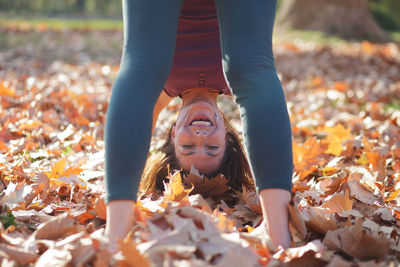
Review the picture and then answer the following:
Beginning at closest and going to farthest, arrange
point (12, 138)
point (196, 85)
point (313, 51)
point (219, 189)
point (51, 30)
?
point (219, 189) < point (196, 85) < point (12, 138) < point (313, 51) < point (51, 30)

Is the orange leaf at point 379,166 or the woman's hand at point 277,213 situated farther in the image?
the orange leaf at point 379,166

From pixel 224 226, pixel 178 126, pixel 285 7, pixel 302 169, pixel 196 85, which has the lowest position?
pixel 302 169

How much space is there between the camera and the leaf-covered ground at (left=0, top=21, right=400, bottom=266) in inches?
46.8

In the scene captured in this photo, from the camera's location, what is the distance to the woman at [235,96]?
123cm

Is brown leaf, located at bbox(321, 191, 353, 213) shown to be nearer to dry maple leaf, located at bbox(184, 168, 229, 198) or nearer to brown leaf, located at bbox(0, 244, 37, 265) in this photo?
dry maple leaf, located at bbox(184, 168, 229, 198)

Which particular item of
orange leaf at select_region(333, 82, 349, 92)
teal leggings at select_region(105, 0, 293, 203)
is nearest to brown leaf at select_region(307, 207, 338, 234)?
teal leggings at select_region(105, 0, 293, 203)

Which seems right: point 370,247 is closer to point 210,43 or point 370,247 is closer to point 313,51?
point 210,43

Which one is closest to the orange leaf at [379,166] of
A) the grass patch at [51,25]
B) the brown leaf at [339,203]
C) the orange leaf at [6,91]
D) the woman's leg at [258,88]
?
the brown leaf at [339,203]

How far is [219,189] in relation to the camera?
1.90 meters

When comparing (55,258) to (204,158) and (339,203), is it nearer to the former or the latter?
(204,158)

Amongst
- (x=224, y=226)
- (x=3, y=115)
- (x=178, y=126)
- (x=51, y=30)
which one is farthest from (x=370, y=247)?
(x=51, y=30)

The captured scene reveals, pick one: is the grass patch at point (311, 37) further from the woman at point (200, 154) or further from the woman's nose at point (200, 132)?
the woman's nose at point (200, 132)

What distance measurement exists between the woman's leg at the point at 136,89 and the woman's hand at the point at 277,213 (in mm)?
395

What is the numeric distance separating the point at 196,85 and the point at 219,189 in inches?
21.2
